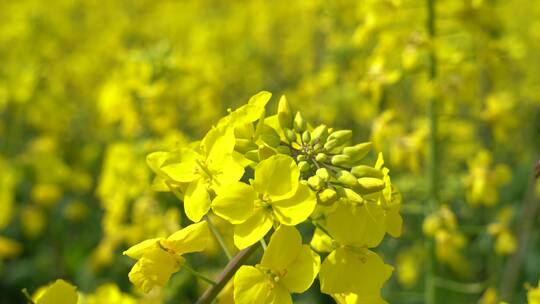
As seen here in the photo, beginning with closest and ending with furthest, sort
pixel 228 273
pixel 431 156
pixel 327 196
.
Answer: pixel 327 196
pixel 228 273
pixel 431 156

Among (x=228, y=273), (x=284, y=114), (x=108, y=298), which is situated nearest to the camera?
(x=228, y=273)

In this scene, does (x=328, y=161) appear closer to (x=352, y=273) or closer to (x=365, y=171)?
(x=365, y=171)

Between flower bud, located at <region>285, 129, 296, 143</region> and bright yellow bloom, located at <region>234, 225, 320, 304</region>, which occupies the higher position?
flower bud, located at <region>285, 129, 296, 143</region>

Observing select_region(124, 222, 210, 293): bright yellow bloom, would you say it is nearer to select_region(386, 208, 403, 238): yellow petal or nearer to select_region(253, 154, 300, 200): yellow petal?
select_region(253, 154, 300, 200): yellow petal

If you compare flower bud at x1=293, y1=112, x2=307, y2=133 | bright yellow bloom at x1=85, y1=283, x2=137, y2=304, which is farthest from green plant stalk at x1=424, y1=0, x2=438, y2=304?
flower bud at x1=293, y1=112, x2=307, y2=133

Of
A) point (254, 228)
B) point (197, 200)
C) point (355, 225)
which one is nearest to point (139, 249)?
point (197, 200)

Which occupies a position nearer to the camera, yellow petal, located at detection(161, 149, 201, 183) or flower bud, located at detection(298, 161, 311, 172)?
flower bud, located at detection(298, 161, 311, 172)

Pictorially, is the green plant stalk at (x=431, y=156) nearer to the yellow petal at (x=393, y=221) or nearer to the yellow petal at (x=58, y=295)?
the yellow petal at (x=393, y=221)
